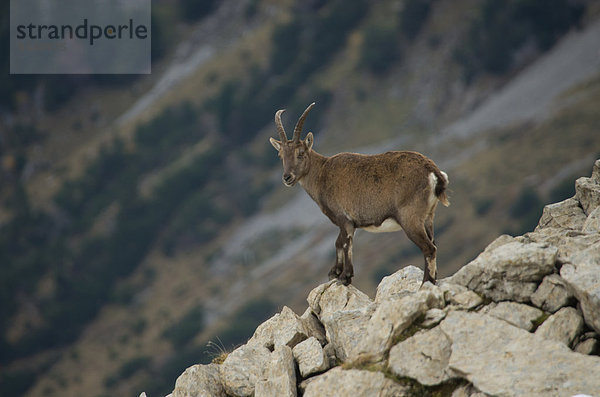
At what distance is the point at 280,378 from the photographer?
1511cm

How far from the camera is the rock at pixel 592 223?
55.2ft

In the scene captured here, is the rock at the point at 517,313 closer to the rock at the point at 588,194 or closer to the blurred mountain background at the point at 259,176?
the rock at the point at 588,194

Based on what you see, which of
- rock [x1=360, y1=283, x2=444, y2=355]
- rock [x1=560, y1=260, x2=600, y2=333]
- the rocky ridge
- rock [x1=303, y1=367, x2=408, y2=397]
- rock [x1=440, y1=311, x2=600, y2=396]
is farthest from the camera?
rock [x1=360, y1=283, x2=444, y2=355]

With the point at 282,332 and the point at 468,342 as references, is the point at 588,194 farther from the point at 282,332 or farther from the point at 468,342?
the point at 282,332

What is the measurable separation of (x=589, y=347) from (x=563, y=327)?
58 centimetres

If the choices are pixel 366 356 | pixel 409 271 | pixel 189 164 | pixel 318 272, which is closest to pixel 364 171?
pixel 409 271

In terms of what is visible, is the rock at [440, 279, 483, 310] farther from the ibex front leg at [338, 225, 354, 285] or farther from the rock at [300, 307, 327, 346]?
the ibex front leg at [338, 225, 354, 285]

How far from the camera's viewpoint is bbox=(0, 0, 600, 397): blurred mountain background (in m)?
130

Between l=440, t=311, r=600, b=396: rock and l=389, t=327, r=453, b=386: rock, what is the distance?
194 mm

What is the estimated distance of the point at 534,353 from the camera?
12.8 metres

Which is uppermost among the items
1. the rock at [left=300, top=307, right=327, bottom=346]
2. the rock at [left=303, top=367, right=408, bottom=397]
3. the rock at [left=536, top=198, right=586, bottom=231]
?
the rock at [left=536, top=198, right=586, bottom=231]

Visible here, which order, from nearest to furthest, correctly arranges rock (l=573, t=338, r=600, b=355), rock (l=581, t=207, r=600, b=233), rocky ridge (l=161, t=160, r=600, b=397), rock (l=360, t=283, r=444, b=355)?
rocky ridge (l=161, t=160, r=600, b=397), rock (l=573, t=338, r=600, b=355), rock (l=360, t=283, r=444, b=355), rock (l=581, t=207, r=600, b=233)

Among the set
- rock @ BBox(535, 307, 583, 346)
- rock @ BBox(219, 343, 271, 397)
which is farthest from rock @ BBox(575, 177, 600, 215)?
rock @ BBox(219, 343, 271, 397)

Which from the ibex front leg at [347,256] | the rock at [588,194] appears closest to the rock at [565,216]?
the rock at [588,194]
